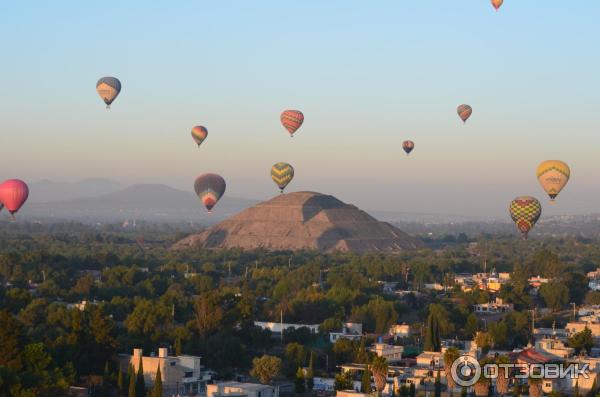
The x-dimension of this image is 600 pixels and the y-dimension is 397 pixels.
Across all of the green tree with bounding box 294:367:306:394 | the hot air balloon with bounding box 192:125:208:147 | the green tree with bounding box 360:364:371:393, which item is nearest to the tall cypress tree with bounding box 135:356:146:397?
→ the green tree with bounding box 294:367:306:394

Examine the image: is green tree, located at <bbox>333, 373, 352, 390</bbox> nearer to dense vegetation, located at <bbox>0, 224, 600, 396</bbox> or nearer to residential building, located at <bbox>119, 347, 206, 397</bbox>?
dense vegetation, located at <bbox>0, 224, 600, 396</bbox>

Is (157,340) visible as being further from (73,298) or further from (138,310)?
(73,298)

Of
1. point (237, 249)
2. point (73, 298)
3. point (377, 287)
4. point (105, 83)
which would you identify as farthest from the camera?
point (237, 249)

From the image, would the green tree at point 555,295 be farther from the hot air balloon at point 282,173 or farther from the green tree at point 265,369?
the hot air balloon at point 282,173

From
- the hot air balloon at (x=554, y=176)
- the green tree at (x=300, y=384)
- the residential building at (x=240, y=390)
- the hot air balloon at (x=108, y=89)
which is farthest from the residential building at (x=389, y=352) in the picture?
the hot air balloon at (x=108, y=89)

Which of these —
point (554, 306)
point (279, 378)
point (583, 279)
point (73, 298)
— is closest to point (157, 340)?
point (279, 378)
